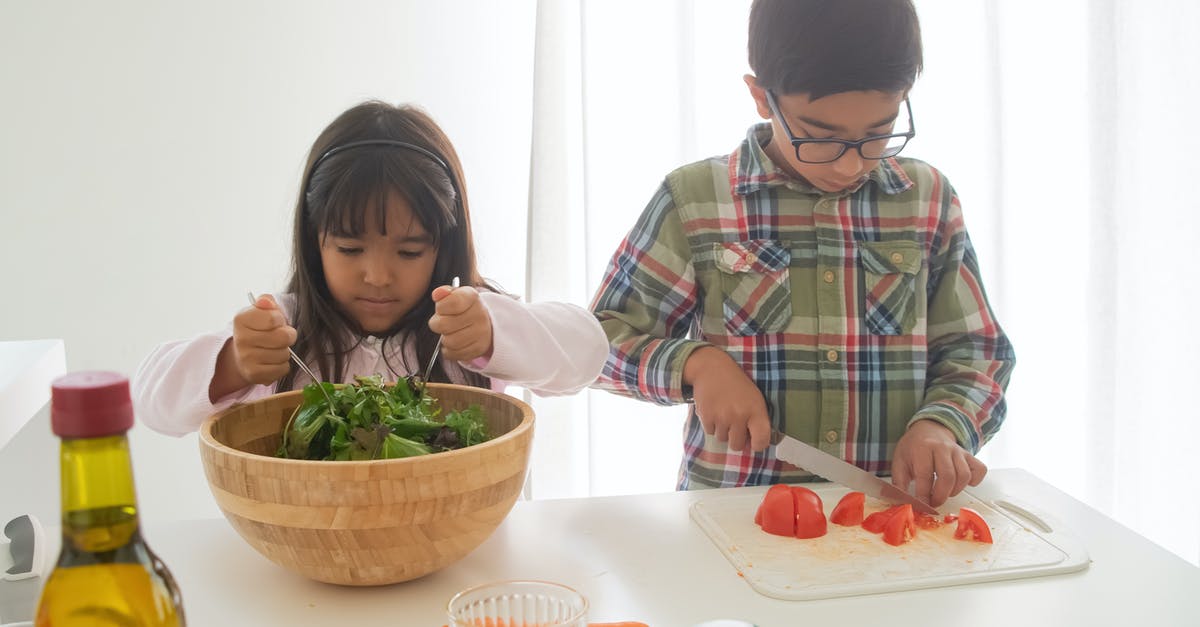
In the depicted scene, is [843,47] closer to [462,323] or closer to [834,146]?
[834,146]

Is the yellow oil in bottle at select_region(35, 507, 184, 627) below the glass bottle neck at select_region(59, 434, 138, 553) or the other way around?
below

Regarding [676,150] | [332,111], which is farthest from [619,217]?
[332,111]

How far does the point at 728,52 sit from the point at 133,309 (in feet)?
4.59

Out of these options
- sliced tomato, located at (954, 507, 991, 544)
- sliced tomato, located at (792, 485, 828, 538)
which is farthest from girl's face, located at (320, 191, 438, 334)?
sliced tomato, located at (954, 507, 991, 544)

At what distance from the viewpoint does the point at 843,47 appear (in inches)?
47.0

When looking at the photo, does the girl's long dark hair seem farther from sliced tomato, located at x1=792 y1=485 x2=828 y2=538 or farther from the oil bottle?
the oil bottle

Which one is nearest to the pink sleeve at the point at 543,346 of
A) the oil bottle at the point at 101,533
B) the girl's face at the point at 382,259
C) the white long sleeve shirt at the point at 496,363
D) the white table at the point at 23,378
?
the white long sleeve shirt at the point at 496,363

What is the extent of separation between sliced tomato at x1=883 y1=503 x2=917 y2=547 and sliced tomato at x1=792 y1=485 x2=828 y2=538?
0.21ft

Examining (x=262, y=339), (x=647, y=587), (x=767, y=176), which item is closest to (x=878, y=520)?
(x=647, y=587)

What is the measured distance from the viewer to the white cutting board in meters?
0.90

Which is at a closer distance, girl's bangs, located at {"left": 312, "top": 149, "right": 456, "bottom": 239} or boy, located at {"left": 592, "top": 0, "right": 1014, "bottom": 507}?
girl's bangs, located at {"left": 312, "top": 149, "right": 456, "bottom": 239}

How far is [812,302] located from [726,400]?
271 millimetres

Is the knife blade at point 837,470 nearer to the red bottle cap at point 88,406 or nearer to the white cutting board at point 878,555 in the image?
the white cutting board at point 878,555

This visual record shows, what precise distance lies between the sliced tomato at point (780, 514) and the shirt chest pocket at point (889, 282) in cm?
44
